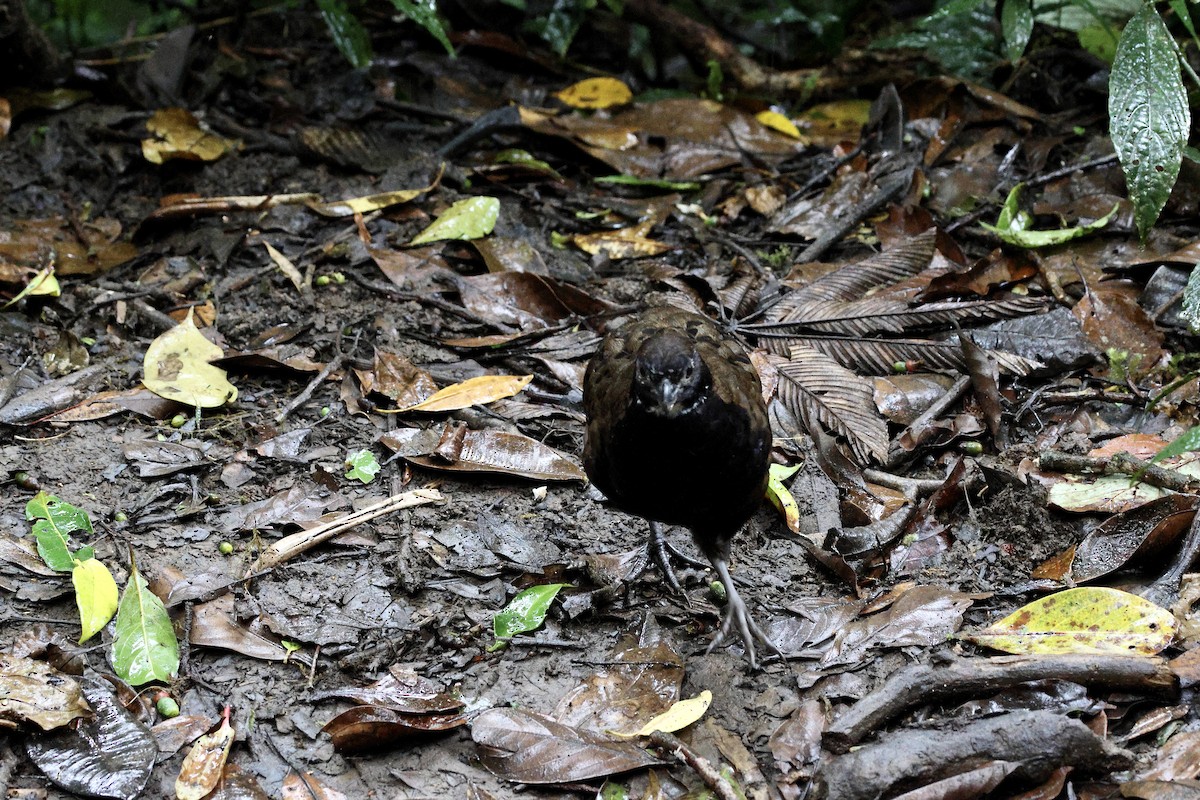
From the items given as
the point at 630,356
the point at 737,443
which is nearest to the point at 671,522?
the point at 737,443

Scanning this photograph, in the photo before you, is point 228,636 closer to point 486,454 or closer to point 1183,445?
point 486,454

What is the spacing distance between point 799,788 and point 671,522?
1.04 metres

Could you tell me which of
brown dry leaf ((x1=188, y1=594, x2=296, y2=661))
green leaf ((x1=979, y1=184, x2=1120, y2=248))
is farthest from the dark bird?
green leaf ((x1=979, y1=184, x2=1120, y2=248))

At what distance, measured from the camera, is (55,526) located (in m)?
4.05

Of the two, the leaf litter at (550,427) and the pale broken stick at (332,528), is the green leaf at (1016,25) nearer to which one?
the leaf litter at (550,427)

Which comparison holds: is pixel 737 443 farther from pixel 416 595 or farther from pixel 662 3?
pixel 662 3

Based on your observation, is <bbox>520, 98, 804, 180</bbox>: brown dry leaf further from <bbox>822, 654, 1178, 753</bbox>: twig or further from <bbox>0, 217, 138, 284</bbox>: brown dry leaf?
<bbox>822, 654, 1178, 753</bbox>: twig

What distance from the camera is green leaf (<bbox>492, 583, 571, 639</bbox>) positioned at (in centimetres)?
395

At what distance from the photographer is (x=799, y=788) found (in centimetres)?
328

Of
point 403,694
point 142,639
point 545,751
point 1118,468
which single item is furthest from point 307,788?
point 1118,468

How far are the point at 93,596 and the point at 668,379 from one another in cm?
206

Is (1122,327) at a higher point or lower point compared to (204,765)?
higher

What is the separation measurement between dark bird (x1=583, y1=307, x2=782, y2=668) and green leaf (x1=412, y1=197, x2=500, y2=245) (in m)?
2.15

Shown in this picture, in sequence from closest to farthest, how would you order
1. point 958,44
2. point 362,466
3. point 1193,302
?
point 1193,302, point 362,466, point 958,44
